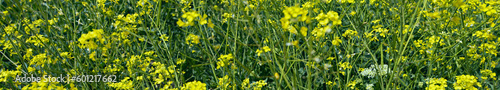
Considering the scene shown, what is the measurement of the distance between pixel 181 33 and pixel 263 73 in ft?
3.19

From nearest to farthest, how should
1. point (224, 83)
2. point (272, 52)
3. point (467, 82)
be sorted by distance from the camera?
point (272, 52), point (467, 82), point (224, 83)

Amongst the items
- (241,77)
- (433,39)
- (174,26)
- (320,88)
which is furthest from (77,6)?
(433,39)

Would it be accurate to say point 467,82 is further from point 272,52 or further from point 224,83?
point 224,83

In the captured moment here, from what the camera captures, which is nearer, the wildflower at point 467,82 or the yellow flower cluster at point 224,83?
the wildflower at point 467,82

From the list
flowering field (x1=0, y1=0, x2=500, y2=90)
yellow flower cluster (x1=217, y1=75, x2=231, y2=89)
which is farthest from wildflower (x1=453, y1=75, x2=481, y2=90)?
yellow flower cluster (x1=217, y1=75, x2=231, y2=89)

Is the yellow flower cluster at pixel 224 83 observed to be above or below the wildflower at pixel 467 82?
below

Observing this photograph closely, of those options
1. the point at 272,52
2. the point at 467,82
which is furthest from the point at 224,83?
the point at 467,82

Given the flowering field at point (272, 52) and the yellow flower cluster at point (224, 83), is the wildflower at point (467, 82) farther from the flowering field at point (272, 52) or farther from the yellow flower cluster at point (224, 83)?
the yellow flower cluster at point (224, 83)

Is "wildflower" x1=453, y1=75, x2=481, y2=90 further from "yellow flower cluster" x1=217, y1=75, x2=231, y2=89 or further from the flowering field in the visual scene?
"yellow flower cluster" x1=217, y1=75, x2=231, y2=89

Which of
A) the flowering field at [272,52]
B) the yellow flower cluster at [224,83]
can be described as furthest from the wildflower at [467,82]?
the yellow flower cluster at [224,83]

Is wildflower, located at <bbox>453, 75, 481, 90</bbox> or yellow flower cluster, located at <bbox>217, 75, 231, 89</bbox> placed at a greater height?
wildflower, located at <bbox>453, 75, 481, 90</bbox>

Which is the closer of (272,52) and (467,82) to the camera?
(272,52)

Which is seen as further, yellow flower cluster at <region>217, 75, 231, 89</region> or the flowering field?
yellow flower cluster at <region>217, 75, 231, 89</region>

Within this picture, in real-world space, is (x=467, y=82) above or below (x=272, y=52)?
below
